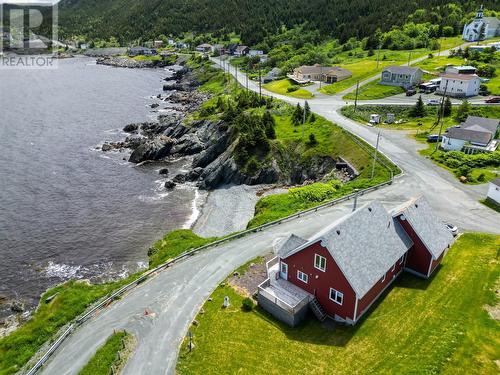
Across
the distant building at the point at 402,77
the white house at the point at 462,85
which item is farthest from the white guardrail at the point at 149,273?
the distant building at the point at 402,77

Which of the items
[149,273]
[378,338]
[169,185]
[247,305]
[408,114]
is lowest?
[169,185]

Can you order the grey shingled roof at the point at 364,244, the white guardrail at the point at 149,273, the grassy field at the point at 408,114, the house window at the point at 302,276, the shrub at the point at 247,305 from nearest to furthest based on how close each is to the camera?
1. the white guardrail at the point at 149,273
2. the grey shingled roof at the point at 364,244
3. the shrub at the point at 247,305
4. the house window at the point at 302,276
5. the grassy field at the point at 408,114

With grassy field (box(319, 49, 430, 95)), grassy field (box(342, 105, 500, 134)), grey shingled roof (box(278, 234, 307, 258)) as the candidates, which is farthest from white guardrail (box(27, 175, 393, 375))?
grassy field (box(319, 49, 430, 95))

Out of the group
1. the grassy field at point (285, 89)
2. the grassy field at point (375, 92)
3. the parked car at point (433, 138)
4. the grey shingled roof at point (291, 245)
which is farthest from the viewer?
the grassy field at point (285, 89)

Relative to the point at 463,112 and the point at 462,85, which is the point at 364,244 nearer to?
the point at 463,112

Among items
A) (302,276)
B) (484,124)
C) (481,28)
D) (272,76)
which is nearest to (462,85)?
(484,124)

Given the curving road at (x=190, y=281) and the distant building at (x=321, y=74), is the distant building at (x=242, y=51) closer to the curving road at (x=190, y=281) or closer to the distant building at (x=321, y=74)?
the distant building at (x=321, y=74)

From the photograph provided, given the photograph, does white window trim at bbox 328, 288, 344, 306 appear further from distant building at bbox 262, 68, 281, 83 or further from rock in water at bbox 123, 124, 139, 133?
distant building at bbox 262, 68, 281, 83
